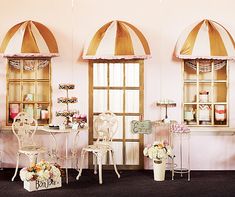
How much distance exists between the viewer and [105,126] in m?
7.92

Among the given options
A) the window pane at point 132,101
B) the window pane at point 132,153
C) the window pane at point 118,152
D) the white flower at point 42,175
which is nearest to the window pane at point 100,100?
the window pane at point 132,101

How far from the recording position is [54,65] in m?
8.38

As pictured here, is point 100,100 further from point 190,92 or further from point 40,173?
point 40,173


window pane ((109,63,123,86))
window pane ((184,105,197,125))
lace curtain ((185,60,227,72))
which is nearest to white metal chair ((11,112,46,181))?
window pane ((109,63,123,86))

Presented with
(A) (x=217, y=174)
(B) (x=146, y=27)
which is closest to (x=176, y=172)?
(A) (x=217, y=174)

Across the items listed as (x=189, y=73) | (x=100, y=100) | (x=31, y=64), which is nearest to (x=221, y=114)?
(x=189, y=73)

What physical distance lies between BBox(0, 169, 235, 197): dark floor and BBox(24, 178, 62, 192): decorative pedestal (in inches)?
3.2

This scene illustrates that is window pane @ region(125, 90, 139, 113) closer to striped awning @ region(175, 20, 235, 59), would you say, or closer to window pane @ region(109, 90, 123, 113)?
window pane @ region(109, 90, 123, 113)

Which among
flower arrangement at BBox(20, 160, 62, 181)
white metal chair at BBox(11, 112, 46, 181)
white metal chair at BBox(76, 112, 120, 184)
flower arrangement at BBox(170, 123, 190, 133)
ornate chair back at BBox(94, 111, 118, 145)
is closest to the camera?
flower arrangement at BBox(20, 160, 62, 181)

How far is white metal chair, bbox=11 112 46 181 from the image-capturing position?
7441mm

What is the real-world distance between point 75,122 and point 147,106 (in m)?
1.45

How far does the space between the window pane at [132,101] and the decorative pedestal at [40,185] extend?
1.99 metres

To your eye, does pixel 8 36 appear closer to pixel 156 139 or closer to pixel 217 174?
pixel 156 139

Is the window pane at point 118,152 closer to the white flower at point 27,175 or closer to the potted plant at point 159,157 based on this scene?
the potted plant at point 159,157
